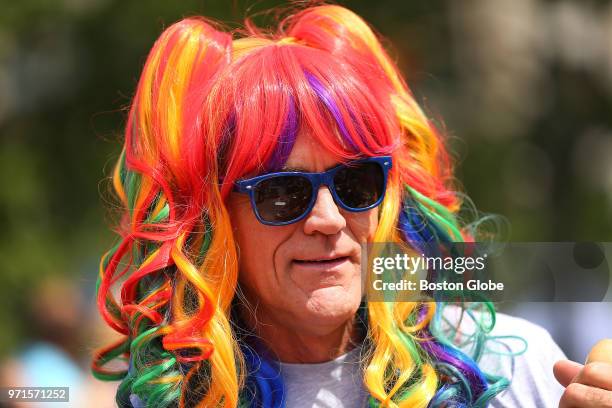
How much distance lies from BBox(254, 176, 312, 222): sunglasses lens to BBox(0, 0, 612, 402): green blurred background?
3.61 m

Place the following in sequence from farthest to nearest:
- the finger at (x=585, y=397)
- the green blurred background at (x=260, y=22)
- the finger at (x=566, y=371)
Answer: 1. the green blurred background at (x=260, y=22)
2. the finger at (x=566, y=371)
3. the finger at (x=585, y=397)

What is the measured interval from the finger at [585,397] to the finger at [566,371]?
0.16ft

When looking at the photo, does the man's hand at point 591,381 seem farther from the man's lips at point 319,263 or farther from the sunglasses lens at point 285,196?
the sunglasses lens at point 285,196

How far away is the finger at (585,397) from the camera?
158 centimetres

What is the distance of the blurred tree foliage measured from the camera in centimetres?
567

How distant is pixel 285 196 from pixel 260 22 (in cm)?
370

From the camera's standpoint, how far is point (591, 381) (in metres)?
1.61

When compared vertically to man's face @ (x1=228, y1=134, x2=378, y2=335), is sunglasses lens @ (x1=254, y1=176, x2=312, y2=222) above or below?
above

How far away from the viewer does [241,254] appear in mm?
1983

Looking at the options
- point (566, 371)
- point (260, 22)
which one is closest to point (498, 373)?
point (566, 371)

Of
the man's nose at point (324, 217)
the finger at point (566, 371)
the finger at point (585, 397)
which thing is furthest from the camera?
the man's nose at point (324, 217)

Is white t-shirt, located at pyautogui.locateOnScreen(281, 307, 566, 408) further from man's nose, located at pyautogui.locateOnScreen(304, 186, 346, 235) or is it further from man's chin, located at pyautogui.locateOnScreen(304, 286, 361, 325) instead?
man's nose, located at pyautogui.locateOnScreen(304, 186, 346, 235)

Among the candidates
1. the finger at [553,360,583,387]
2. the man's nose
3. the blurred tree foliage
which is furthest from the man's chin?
the blurred tree foliage

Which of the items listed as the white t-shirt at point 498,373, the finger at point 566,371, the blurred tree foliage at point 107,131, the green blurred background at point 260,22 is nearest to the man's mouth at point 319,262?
the white t-shirt at point 498,373
